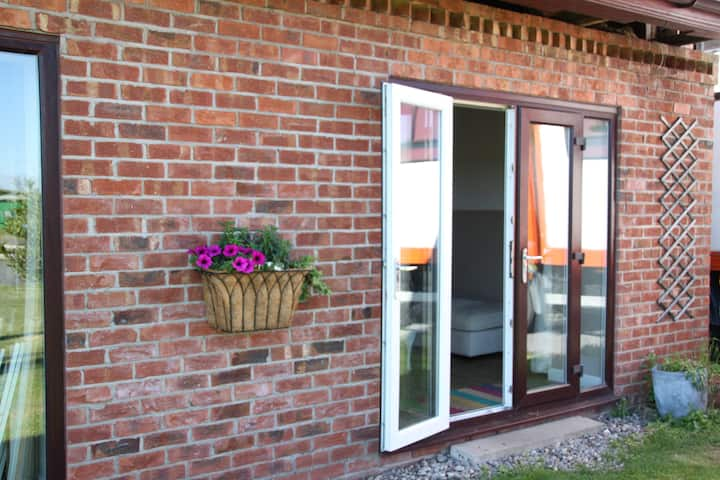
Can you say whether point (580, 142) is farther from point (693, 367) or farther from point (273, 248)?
point (273, 248)

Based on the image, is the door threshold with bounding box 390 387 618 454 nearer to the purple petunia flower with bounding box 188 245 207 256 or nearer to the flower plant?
the flower plant

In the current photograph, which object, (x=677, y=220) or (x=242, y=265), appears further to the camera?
(x=677, y=220)

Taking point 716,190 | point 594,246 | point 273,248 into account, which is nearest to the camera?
point 273,248

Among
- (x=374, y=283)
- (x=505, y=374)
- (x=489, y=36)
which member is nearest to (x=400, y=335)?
(x=374, y=283)

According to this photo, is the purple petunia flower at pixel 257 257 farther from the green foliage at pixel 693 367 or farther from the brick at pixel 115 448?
the green foliage at pixel 693 367

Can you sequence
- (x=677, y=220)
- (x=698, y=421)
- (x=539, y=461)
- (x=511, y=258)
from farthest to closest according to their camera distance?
(x=677, y=220) → (x=698, y=421) → (x=511, y=258) → (x=539, y=461)

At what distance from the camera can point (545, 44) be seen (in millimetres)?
4598

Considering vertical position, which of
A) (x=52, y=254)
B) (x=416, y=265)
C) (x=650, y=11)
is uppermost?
(x=650, y=11)

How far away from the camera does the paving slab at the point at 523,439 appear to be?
4168 millimetres

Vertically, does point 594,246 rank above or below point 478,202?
below

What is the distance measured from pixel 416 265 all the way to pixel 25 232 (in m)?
2.03

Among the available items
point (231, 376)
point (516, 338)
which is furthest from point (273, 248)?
point (516, 338)

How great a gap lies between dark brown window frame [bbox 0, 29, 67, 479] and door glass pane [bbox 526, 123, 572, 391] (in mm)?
2962

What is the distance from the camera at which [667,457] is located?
4246 mm
